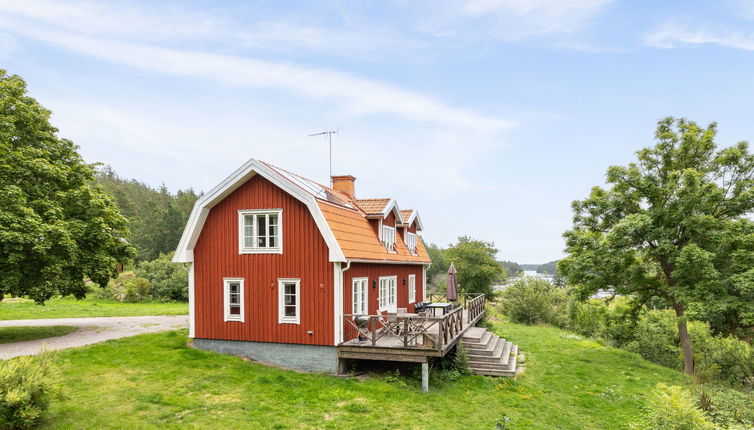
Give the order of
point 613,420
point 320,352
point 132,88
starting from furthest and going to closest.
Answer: point 132,88 < point 320,352 < point 613,420

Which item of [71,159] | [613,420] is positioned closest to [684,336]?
→ [613,420]

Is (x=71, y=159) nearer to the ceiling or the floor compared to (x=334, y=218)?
nearer to the ceiling

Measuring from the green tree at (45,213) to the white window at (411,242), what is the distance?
1271cm

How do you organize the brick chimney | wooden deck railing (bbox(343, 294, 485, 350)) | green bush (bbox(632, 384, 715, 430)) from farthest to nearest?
the brick chimney < wooden deck railing (bbox(343, 294, 485, 350)) < green bush (bbox(632, 384, 715, 430))

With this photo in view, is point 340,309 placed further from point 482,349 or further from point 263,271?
point 482,349

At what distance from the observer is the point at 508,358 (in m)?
17.2

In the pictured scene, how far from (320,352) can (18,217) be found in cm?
1093

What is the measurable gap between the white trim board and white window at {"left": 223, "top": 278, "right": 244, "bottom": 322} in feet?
5.73

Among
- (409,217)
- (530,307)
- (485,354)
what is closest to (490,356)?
(485,354)

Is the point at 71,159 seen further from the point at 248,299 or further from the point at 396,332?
the point at 396,332

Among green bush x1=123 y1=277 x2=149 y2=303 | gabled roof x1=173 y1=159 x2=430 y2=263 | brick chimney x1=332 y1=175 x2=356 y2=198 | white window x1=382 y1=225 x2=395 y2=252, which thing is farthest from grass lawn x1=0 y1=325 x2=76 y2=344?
white window x1=382 y1=225 x2=395 y2=252

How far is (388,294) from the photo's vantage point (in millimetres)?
18672

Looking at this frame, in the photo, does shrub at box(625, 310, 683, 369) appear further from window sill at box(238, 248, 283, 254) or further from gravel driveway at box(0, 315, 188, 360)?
gravel driveway at box(0, 315, 188, 360)

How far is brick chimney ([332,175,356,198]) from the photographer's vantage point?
21684 mm
